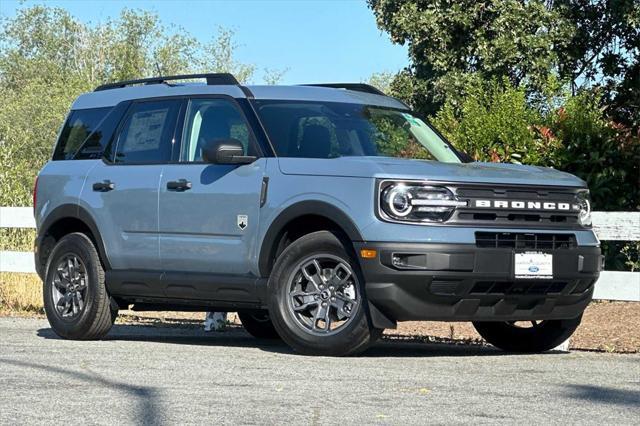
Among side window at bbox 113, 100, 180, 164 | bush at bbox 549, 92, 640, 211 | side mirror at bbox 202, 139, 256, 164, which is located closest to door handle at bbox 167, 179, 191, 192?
side window at bbox 113, 100, 180, 164

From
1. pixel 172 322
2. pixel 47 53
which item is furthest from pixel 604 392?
pixel 47 53

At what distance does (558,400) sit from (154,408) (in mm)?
2071

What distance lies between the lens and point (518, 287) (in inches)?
367

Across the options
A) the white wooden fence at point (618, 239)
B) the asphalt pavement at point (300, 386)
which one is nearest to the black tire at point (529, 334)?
the asphalt pavement at point (300, 386)

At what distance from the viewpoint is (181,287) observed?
10.3m

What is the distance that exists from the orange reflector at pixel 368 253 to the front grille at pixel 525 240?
0.67 meters

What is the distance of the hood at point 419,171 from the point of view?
9094 mm

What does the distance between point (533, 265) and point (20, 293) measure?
26.9 ft

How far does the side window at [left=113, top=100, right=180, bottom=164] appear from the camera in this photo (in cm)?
1071

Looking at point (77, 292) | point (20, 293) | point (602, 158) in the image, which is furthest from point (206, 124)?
point (602, 158)

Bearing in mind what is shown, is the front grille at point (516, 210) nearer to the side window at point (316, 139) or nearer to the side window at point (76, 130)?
the side window at point (316, 139)

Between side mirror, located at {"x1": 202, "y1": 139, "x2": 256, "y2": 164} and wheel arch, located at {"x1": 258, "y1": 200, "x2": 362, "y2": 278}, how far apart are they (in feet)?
1.76

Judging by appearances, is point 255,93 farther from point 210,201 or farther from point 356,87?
point 356,87

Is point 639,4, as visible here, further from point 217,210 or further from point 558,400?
point 558,400
